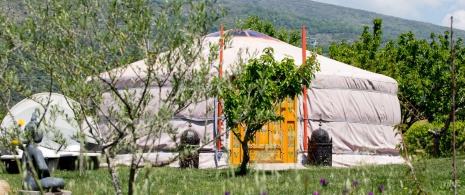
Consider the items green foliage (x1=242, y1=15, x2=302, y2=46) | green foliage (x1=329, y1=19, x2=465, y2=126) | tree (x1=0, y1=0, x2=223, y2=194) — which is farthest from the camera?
green foliage (x1=242, y1=15, x2=302, y2=46)

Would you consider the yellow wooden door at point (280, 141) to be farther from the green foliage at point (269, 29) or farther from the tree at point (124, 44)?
the green foliage at point (269, 29)

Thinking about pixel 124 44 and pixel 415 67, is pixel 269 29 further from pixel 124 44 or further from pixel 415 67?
pixel 124 44

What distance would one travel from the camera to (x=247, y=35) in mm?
15789

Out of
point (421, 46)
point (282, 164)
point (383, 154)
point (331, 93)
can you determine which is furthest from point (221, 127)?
point (421, 46)

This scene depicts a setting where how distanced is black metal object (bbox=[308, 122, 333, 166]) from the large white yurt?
0.30 m

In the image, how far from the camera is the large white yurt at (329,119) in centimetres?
1360

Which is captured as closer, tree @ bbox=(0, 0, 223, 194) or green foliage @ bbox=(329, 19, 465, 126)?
tree @ bbox=(0, 0, 223, 194)

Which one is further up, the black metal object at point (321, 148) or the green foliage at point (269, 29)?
the green foliage at point (269, 29)

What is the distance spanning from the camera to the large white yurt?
13602mm

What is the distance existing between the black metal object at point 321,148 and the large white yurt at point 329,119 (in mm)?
305

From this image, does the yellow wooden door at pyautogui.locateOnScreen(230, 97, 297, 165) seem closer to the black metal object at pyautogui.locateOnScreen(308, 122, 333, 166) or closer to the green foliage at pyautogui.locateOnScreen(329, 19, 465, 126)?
the black metal object at pyautogui.locateOnScreen(308, 122, 333, 166)

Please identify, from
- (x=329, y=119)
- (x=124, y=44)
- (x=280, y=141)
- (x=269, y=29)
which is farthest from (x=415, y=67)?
(x=124, y=44)

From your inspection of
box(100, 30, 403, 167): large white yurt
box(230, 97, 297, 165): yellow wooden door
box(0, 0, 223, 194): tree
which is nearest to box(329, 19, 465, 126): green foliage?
box(100, 30, 403, 167): large white yurt

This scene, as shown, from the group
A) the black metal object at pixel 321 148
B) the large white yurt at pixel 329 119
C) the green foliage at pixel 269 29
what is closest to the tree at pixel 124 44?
the large white yurt at pixel 329 119
